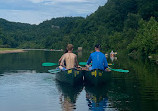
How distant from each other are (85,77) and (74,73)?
2.20 meters

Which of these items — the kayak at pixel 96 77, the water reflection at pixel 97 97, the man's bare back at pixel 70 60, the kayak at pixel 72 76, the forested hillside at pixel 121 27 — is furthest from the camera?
the forested hillside at pixel 121 27

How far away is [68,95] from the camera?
1680 centimetres

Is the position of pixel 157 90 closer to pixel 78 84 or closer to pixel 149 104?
pixel 149 104

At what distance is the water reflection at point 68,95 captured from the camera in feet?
44.7

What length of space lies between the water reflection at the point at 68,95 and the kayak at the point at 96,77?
2.97ft

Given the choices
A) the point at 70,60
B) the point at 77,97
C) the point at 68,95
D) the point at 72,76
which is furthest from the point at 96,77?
the point at 77,97

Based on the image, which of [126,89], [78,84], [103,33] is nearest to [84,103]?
[126,89]

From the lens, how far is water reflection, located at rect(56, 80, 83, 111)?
13.6 m

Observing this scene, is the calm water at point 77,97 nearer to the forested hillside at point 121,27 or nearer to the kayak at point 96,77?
the kayak at point 96,77

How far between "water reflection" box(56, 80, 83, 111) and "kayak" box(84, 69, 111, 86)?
2.97 feet

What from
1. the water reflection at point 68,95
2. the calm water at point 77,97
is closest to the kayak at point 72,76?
the water reflection at point 68,95

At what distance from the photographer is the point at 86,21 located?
631 ft

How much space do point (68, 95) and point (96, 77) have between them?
331cm

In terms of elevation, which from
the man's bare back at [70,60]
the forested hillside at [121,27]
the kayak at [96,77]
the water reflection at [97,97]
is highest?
the forested hillside at [121,27]
